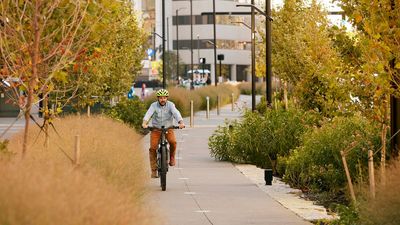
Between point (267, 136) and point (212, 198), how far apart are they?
7690 millimetres

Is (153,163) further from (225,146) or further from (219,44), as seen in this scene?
(219,44)

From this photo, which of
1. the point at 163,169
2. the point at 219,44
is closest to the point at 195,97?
the point at 163,169

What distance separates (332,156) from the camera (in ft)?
67.0

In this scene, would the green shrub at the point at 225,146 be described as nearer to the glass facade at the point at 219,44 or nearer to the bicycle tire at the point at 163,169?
the bicycle tire at the point at 163,169

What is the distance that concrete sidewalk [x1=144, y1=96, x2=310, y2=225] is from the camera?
52.6ft

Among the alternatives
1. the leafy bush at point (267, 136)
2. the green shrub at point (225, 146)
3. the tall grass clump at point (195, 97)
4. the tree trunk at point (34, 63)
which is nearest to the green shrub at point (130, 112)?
the tall grass clump at point (195, 97)

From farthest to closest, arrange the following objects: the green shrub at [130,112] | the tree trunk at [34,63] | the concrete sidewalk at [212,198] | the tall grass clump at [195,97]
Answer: the tall grass clump at [195,97], the green shrub at [130,112], the concrete sidewalk at [212,198], the tree trunk at [34,63]

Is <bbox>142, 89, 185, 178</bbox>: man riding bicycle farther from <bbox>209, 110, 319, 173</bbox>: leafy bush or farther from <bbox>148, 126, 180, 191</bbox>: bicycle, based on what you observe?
<bbox>209, 110, 319, 173</bbox>: leafy bush

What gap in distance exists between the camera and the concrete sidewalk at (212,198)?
1605cm

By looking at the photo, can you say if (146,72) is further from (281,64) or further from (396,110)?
(396,110)

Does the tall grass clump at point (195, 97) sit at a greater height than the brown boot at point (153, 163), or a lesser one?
lesser

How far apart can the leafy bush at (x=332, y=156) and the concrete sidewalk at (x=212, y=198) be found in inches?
35.4

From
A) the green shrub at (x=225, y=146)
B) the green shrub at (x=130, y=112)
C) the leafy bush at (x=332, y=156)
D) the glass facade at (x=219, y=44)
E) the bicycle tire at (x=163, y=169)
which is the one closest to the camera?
the leafy bush at (x=332, y=156)

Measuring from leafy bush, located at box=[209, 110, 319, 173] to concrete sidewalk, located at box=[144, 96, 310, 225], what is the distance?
1.86 ft
